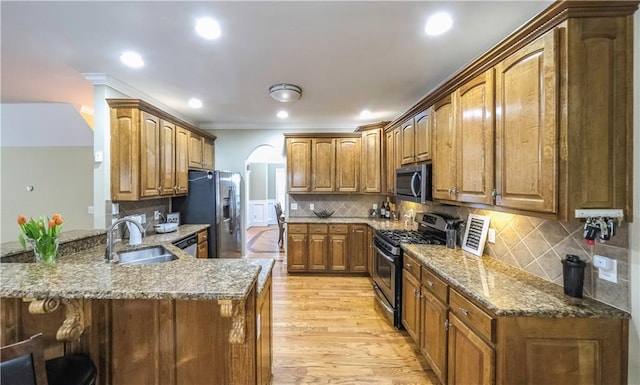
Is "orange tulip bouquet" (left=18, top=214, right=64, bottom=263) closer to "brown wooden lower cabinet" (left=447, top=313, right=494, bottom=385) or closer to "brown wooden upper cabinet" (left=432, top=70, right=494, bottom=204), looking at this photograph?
"brown wooden lower cabinet" (left=447, top=313, right=494, bottom=385)

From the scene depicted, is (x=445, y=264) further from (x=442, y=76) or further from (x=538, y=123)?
(x=442, y=76)

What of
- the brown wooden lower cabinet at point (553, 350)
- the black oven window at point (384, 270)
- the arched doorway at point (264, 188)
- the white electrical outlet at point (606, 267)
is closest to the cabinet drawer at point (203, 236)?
the black oven window at point (384, 270)

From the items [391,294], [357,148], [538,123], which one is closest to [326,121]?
[357,148]

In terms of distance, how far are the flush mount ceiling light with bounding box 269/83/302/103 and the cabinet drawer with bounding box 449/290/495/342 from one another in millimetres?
2545

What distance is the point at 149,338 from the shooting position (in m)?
1.38

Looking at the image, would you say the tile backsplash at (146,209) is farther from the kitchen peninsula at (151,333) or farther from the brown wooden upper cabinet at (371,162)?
the brown wooden upper cabinet at (371,162)

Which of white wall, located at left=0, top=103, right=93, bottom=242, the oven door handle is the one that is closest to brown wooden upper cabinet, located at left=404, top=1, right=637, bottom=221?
the oven door handle

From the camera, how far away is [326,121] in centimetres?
471

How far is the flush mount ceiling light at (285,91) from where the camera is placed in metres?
2.97

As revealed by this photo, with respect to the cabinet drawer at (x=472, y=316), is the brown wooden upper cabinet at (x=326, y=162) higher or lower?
higher

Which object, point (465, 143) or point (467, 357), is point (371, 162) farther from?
point (467, 357)

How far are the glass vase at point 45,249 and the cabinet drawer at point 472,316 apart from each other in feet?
8.87

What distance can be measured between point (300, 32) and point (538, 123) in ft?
5.46

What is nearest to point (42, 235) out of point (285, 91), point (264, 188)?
point (285, 91)
